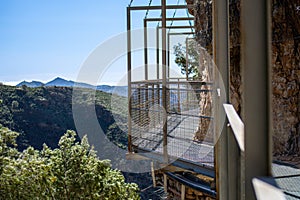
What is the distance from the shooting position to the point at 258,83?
66 centimetres

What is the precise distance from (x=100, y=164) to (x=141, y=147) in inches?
25.1

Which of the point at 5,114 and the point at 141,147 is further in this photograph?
the point at 5,114

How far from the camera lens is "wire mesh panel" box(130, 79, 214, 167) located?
392 cm

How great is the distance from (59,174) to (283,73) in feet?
10.0

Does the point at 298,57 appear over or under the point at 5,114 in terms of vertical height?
over

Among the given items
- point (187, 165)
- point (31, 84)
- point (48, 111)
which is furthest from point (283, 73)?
point (31, 84)

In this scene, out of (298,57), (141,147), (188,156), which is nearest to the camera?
(298,57)

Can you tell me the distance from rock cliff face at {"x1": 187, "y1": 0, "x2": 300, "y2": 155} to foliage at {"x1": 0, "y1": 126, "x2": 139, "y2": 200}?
1.47 m

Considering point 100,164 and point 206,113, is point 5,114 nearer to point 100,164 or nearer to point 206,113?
point 100,164

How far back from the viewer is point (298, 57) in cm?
216

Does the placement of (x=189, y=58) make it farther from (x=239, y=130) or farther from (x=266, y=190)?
(x=266, y=190)

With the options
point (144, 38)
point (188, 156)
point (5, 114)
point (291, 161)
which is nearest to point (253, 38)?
point (291, 161)

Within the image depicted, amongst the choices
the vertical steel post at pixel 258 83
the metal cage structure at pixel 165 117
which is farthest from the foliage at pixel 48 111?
the vertical steel post at pixel 258 83

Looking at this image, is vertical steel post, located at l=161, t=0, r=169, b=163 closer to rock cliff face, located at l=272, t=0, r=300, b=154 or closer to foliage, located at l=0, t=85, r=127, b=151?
foliage, located at l=0, t=85, r=127, b=151
